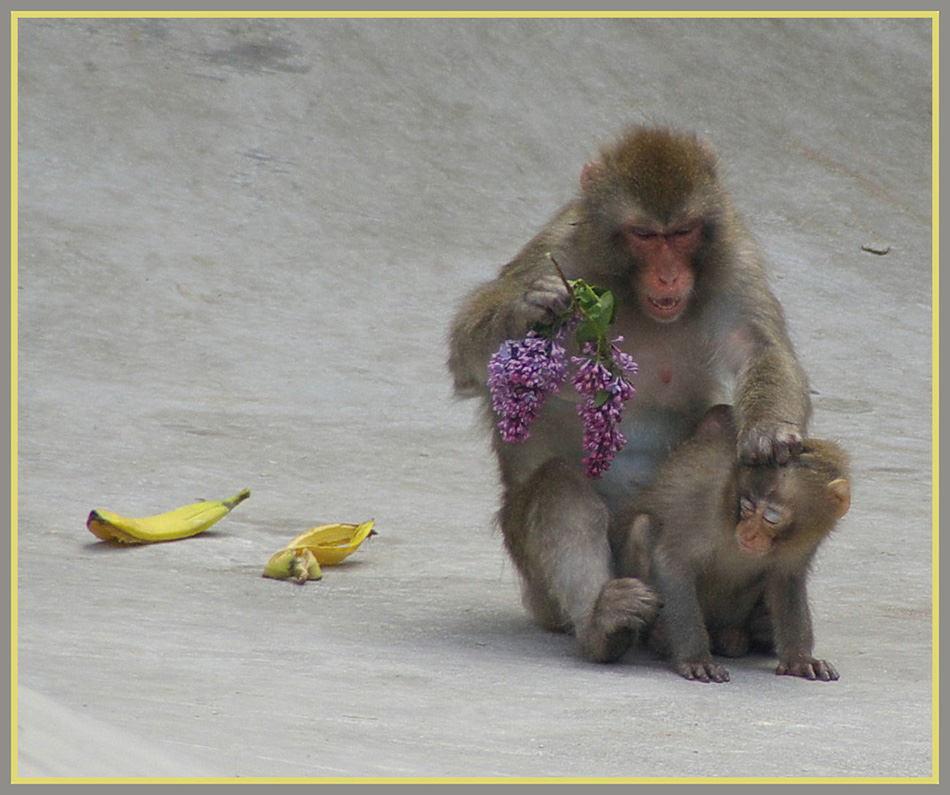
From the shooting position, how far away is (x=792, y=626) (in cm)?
516

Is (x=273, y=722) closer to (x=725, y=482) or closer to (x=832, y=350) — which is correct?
(x=725, y=482)

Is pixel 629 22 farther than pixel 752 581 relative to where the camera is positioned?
Yes

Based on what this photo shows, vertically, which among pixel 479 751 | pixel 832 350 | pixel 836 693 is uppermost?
pixel 479 751

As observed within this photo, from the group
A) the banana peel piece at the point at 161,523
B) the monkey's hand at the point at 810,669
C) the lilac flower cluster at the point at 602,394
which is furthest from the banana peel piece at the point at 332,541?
the monkey's hand at the point at 810,669

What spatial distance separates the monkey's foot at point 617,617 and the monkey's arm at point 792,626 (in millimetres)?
416

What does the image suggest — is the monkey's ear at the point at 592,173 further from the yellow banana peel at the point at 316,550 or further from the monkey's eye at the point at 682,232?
the yellow banana peel at the point at 316,550

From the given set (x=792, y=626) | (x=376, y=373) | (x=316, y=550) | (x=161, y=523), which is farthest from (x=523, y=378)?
(x=376, y=373)

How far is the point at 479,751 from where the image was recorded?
3959 mm

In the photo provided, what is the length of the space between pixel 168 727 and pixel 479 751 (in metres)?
0.77

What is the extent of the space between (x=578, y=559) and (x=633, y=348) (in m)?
0.76

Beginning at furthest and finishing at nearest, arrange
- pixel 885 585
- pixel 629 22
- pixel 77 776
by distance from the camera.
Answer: pixel 629 22
pixel 885 585
pixel 77 776

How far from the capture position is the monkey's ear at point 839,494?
16.0ft

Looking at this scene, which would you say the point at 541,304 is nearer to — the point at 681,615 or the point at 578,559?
the point at 578,559

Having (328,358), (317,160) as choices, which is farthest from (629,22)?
(328,358)
